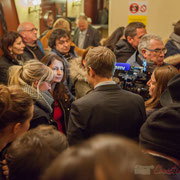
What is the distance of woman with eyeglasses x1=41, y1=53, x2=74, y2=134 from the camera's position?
2229mm

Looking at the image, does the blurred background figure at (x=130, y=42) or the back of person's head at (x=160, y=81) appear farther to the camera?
the blurred background figure at (x=130, y=42)

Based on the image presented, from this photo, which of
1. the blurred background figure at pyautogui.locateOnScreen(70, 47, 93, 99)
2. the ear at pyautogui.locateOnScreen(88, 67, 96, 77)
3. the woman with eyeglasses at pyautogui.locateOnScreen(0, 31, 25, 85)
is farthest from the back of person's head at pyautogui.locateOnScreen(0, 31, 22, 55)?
the ear at pyautogui.locateOnScreen(88, 67, 96, 77)

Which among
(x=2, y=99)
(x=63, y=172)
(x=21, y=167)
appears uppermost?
(x=63, y=172)

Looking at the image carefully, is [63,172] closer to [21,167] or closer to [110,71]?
[21,167]

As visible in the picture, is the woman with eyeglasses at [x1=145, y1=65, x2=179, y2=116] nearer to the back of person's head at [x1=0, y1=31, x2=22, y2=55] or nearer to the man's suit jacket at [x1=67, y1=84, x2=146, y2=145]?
the man's suit jacket at [x1=67, y1=84, x2=146, y2=145]

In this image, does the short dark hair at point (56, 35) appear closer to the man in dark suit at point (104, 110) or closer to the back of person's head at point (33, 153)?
the man in dark suit at point (104, 110)

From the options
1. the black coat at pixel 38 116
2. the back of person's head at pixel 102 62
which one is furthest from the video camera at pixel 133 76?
the black coat at pixel 38 116

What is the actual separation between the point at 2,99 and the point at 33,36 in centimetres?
235

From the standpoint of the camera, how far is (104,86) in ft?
4.89

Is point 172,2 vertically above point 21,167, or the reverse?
point 172,2

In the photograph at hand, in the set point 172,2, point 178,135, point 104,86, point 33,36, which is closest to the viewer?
point 178,135

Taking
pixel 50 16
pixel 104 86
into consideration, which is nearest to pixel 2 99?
pixel 104 86

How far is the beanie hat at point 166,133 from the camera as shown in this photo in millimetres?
950

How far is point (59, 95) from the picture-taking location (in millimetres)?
2260
